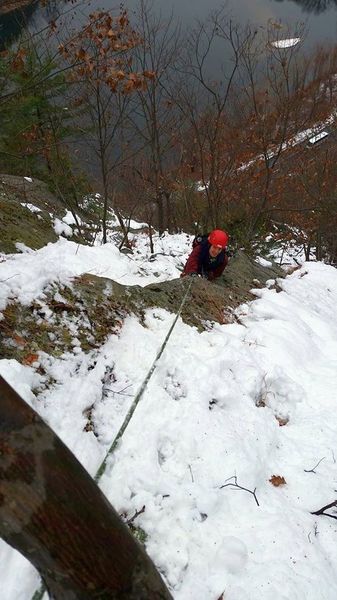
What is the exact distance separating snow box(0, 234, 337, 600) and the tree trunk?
102cm

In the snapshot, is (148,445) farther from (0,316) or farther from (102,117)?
(102,117)

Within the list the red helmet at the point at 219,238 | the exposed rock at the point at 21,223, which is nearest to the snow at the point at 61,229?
the exposed rock at the point at 21,223

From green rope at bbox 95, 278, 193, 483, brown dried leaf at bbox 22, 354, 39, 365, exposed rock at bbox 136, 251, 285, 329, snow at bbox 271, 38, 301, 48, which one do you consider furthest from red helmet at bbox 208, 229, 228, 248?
snow at bbox 271, 38, 301, 48

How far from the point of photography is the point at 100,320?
12.5 feet

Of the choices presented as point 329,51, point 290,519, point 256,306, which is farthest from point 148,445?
point 329,51

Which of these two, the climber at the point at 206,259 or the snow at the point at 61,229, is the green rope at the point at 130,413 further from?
the snow at the point at 61,229

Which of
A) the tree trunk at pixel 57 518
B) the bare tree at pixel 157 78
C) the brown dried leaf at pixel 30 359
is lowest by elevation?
the brown dried leaf at pixel 30 359

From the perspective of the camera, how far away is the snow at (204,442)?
2.32m

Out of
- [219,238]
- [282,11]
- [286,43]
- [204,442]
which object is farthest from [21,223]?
[282,11]

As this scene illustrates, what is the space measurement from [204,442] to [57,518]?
206 centimetres

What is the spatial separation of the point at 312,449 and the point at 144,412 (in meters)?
1.45

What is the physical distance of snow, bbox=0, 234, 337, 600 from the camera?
2316 mm

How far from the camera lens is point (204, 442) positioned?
3.04 metres

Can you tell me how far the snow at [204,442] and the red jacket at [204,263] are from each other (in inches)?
66.4
